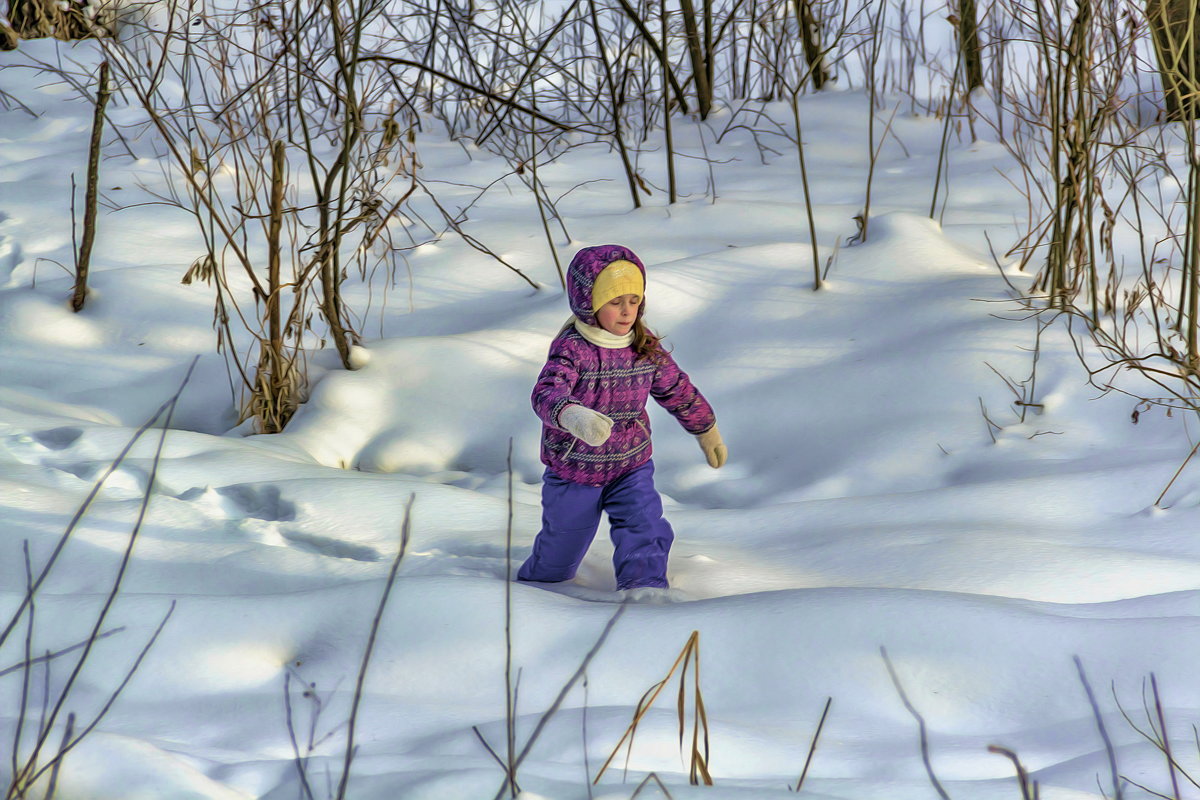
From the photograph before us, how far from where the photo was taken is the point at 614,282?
1.80 metres

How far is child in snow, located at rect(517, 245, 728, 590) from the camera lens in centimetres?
182

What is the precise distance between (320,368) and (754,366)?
129 centimetres

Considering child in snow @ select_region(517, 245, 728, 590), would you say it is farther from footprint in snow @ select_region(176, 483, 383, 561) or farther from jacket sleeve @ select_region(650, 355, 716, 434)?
footprint in snow @ select_region(176, 483, 383, 561)

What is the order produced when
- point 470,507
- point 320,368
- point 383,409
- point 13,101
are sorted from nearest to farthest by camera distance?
point 470,507 → point 383,409 → point 320,368 → point 13,101

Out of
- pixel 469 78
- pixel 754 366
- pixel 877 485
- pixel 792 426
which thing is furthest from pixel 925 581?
pixel 469 78

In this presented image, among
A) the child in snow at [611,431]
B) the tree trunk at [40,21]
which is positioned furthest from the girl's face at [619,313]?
the tree trunk at [40,21]

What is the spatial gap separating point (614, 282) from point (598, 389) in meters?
0.21

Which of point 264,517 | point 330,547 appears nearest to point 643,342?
point 330,547

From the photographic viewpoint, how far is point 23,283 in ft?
11.4

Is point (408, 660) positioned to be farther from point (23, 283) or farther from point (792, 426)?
point (23, 283)

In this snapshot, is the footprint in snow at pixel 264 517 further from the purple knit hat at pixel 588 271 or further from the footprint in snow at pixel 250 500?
the purple knit hat at pixel 588 271

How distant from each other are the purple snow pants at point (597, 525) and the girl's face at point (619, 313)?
28cm

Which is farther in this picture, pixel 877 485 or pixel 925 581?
pixel 877 485

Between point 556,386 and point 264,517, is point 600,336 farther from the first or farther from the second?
point 264,517
